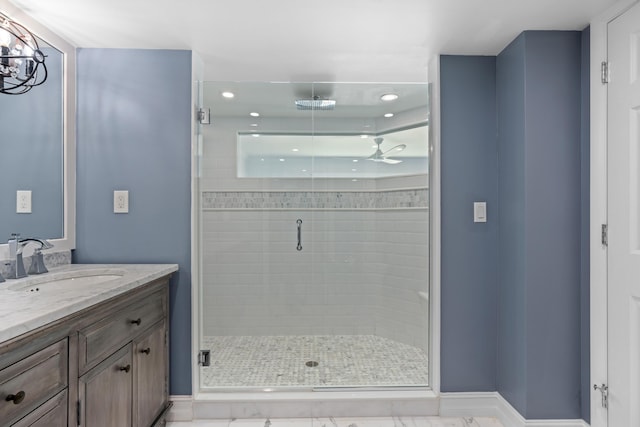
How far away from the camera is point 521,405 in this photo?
2027 mm

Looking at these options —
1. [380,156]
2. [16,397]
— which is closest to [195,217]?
[16,397]

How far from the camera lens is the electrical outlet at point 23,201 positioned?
6.08ft

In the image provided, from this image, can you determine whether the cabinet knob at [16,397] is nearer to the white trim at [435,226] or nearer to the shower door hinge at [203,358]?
the shower door hinge at [203,358]

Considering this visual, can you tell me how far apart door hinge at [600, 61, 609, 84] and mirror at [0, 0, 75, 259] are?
9.20ft

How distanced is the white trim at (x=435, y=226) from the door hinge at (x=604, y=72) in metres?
0.80

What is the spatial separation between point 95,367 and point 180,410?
3.23ft

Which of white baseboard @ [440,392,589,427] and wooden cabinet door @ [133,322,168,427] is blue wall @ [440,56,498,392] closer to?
white baseboard @ [440,392,589,427]

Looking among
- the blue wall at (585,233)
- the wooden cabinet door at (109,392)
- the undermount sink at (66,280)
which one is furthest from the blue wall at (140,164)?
the blue wall at (585,233)

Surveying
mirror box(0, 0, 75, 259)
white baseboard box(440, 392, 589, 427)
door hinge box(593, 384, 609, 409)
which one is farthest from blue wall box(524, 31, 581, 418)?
mirror box(0, 0, 75, 259)

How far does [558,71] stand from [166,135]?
2201 mm

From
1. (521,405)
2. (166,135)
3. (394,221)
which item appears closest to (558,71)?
(394,221)

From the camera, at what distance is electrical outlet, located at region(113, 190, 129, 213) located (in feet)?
7.23

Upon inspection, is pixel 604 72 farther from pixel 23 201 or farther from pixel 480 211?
pixel 23 201

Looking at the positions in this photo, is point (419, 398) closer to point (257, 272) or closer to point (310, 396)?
point (310, 396)
